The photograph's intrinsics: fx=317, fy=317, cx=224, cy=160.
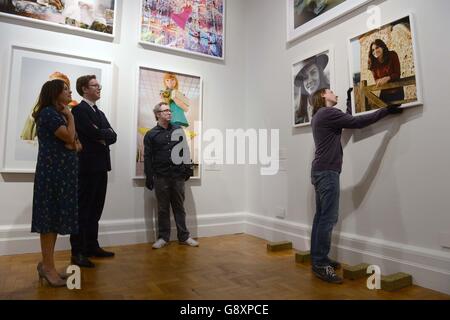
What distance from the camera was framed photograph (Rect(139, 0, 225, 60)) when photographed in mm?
3613

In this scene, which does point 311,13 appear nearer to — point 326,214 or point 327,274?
point 326,214

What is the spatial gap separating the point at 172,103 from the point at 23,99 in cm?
145

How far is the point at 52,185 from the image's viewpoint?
193 cm

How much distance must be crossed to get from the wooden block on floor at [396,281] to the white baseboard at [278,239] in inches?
2.7

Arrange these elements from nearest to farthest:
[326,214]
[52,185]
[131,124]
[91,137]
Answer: [52,185] → [326,214] → [91,137] → [131,124]

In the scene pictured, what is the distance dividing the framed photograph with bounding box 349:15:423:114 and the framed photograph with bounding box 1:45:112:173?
8.71 ft

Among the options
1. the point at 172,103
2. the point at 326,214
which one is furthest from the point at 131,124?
the point at 326,214

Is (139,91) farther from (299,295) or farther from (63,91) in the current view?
(299,295)

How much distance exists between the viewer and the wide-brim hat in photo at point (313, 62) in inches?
117

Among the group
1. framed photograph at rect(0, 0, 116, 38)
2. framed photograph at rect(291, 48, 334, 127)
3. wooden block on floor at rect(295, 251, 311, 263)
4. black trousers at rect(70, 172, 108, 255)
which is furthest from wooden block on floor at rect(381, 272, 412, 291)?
framed photograph at rect(0, 0, 116, 38)

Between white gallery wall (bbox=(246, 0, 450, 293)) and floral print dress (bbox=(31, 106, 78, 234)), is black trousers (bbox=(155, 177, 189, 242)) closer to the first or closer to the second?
white gallery wall (bbox=(246, 0, 450, 293))

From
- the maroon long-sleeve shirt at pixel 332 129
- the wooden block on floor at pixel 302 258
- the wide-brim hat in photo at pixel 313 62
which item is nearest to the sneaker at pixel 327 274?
the wooden block on floor at pixel 302 258

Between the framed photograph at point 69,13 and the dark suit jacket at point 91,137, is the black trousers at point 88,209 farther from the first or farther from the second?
the framed photograph at point 69,13

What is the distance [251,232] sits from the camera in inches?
153
